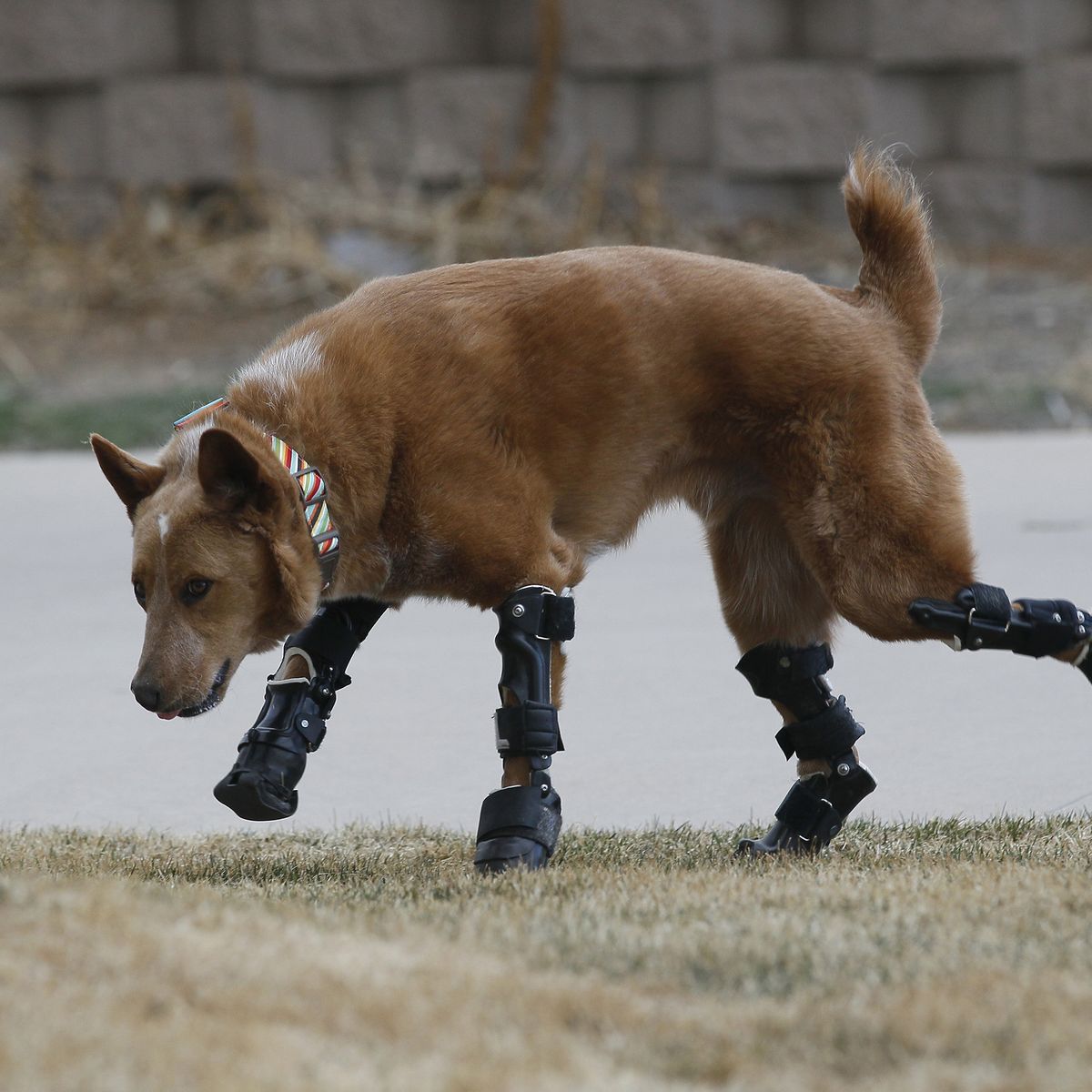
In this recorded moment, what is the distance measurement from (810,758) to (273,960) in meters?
1.58

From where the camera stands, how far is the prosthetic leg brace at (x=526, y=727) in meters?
3.23

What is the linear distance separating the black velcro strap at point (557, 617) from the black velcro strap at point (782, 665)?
55 centimetres

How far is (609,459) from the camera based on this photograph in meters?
3.37

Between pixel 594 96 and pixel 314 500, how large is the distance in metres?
8.20

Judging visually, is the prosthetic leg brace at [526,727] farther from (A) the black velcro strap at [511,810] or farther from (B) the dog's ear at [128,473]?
(B) the dog's ear at [128,473]

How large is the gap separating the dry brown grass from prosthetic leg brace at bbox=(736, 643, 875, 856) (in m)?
0.23

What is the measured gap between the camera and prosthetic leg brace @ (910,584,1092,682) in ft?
10.8

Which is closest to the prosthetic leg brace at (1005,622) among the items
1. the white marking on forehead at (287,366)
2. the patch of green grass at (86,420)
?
the white marking on forehead at (287,366)

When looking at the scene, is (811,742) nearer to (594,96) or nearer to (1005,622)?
(1005,622)

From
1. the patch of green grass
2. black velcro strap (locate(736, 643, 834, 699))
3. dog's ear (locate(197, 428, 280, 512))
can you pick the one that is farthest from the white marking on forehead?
the patch of green grass

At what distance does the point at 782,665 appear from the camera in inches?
144

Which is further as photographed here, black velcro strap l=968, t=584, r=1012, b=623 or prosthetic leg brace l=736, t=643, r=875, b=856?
prosthetic leg brace l=736, t=643, r=875, b=856

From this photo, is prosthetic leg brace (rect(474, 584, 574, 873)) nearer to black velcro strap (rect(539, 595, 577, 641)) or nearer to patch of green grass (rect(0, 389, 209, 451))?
black velcro strap (rect(539, 595, 577, 641))

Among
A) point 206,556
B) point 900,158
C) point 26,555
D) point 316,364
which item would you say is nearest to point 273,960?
point 206,556
